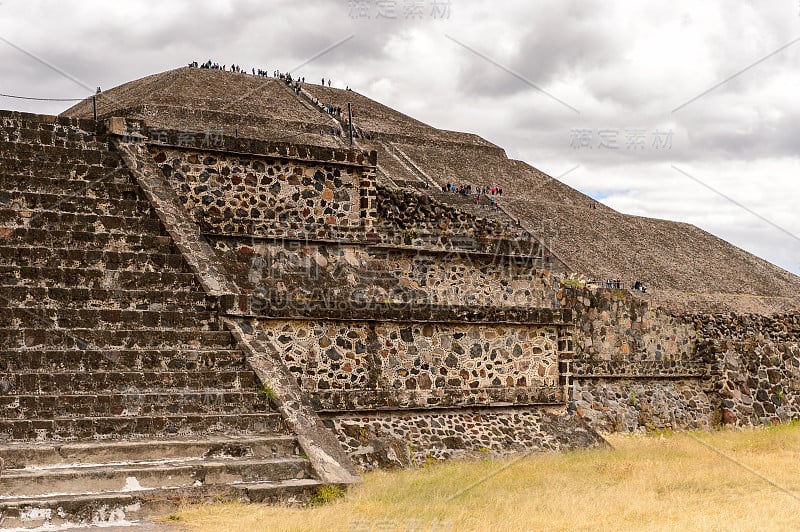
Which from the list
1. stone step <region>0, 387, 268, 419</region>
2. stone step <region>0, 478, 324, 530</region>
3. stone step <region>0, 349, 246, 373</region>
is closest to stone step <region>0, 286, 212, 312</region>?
stone step <region>0, 349, 246, 373</region>

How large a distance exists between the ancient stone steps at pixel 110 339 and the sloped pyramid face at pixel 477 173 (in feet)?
65.4

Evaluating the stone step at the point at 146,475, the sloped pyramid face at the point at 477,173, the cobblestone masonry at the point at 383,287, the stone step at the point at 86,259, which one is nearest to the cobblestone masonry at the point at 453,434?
the cobblestone masonry at the point at 383,287

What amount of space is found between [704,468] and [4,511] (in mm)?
7506

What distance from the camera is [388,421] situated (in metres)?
11.9

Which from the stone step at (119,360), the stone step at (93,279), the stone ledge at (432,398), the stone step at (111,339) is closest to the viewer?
the stone step at (119,360)

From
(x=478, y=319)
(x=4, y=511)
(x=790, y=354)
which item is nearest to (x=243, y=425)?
(x=4, y=511)

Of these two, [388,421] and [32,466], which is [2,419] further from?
[388,421]

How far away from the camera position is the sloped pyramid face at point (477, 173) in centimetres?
3303

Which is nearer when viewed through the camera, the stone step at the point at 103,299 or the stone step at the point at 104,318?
the stone step at the point at 104,318

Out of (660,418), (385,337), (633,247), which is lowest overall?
(660,418)

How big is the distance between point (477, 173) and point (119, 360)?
31631 millimetres

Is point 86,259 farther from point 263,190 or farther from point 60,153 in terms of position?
point 263,190

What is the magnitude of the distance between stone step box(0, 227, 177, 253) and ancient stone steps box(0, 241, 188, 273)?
0.12 metres

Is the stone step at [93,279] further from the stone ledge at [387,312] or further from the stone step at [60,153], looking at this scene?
the stone step at [60,153]
